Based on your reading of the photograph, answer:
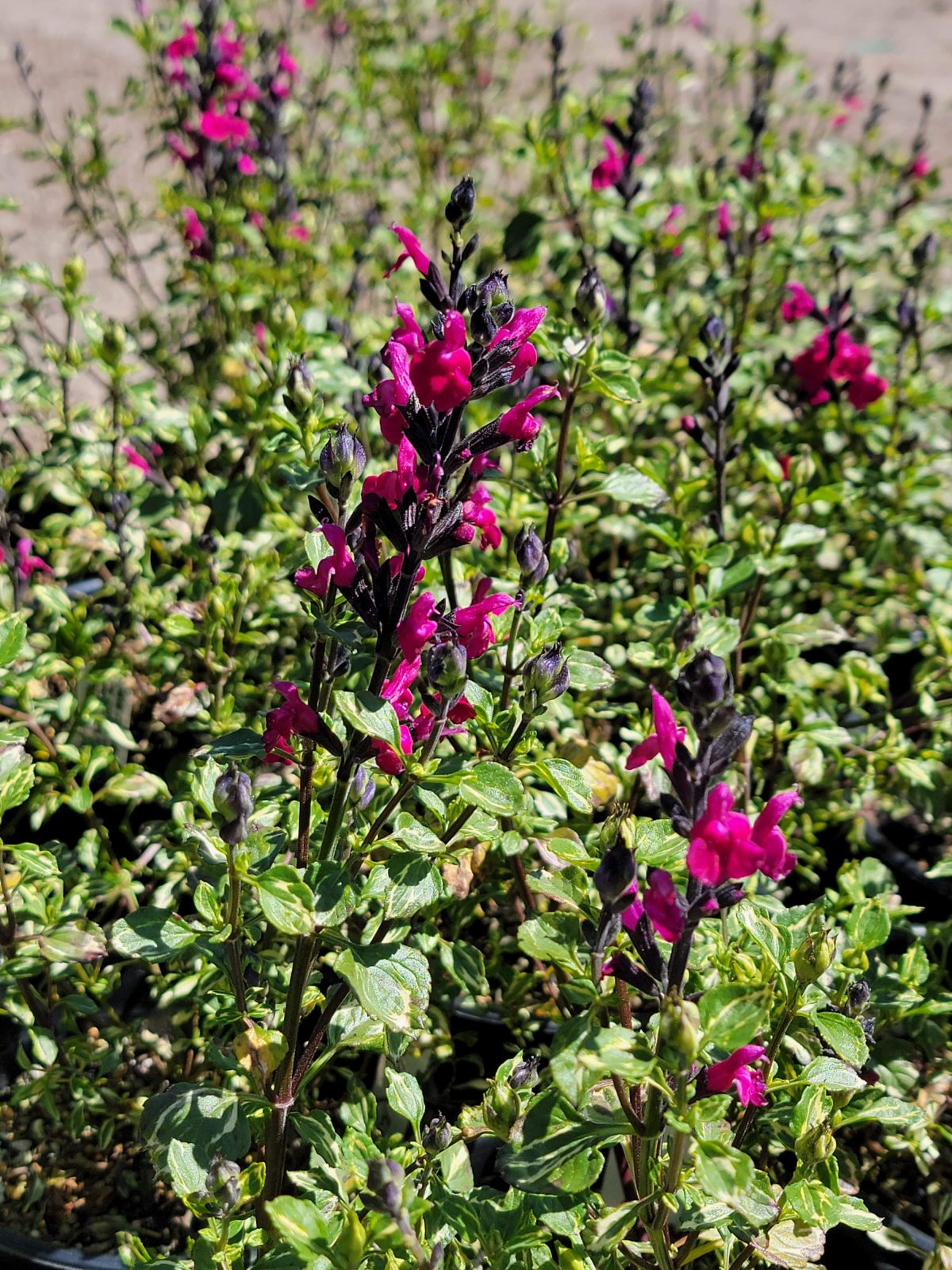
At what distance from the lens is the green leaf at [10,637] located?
1040 mm

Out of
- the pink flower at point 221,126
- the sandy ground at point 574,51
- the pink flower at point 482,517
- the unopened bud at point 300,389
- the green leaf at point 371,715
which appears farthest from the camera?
the sandy ground at point 574,51

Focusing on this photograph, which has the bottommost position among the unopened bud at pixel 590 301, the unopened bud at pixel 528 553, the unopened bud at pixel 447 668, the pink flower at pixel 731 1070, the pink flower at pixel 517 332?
the pink flower at pixel 731 1070

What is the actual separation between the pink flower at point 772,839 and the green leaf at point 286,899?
0.35 metres

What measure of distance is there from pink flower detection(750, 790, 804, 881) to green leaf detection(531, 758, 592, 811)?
0.22 meters

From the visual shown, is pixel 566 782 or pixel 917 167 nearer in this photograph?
pixel 566 782

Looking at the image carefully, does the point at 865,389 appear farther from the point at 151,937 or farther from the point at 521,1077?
the point at 151,937

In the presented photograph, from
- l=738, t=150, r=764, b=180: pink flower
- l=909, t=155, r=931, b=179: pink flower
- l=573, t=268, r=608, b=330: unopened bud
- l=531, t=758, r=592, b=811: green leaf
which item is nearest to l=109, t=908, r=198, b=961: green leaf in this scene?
l=531, t=758, r=592, b=811: green leaf

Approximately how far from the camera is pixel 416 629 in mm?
905

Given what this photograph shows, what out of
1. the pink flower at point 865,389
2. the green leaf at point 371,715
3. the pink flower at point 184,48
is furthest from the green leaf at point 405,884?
the pink flower at point 184,48

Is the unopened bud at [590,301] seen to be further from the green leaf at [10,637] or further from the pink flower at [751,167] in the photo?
the pink flower at [751,167]

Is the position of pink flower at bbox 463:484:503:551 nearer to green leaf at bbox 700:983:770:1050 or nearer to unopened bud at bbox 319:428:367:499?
unopened bud at bbox 319:428:367:499

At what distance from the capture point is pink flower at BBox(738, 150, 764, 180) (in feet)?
7.89

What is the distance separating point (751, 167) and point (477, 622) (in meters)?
1.87

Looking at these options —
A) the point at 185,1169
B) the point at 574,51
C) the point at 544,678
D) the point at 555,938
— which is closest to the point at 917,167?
the point at 544,678
